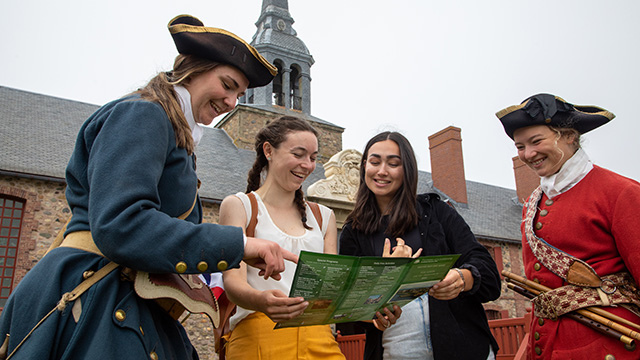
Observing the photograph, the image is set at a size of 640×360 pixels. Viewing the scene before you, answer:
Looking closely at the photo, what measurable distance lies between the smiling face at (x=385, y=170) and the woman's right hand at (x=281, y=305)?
4.09 feet

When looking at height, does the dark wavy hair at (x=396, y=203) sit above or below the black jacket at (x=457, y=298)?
above

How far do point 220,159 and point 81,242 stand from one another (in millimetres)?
15253

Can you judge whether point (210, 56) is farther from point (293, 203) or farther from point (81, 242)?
point (293, 203)

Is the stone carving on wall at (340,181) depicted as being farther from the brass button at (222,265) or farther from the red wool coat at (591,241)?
the brass button at (222,265)

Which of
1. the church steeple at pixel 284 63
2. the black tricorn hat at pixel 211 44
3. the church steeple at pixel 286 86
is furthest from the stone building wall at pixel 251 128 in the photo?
the black tricorn hat at pixel 211 44

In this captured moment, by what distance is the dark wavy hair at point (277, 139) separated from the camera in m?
2.85

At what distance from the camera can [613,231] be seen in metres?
2.38

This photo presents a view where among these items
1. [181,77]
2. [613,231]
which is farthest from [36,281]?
[613,231]

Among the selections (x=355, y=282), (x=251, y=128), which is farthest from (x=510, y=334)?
(x=251, y=128)

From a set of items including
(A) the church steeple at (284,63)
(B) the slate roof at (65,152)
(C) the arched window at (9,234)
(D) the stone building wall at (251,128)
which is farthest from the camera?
(A) the church steeple at (284,63)

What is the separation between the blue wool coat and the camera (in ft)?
4.63

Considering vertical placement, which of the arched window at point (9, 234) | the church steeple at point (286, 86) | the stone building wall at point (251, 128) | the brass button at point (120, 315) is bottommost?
the brass button at point (120, 315)

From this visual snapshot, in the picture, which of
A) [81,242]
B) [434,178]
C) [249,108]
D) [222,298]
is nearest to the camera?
[81,242]

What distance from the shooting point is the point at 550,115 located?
270 centimetres
